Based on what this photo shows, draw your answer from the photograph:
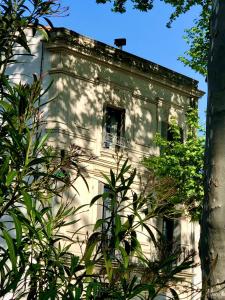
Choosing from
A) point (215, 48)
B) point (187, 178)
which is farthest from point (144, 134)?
point (215, 48)

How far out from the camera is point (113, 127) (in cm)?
1908

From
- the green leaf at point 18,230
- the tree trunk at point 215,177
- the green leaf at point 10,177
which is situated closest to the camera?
the green leaf at point 18,230

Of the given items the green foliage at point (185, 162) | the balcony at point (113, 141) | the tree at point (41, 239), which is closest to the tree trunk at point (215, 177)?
the tree at point (41, 239)

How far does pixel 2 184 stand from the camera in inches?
135

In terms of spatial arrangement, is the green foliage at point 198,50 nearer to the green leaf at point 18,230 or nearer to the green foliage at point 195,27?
the green foliage at point 195,27

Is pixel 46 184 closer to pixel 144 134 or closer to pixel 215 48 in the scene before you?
pixel 215 48

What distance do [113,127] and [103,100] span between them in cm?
106

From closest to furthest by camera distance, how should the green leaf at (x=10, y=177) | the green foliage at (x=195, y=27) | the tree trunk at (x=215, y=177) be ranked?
1. the green leaf at (x=10, y=177)
2. the tree trunk at (x=215, y=177)
3. the green foliage at (x=195, y=27)

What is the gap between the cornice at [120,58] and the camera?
1747 cm

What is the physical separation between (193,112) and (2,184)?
594 inches

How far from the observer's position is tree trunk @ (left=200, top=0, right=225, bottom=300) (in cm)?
442

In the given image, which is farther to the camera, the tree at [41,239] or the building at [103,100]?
the building at [103,100]

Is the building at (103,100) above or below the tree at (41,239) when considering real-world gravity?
above

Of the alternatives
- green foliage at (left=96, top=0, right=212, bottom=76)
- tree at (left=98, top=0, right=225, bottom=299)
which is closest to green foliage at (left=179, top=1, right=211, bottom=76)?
green foliage at (left=96, top=0, right=212, bottom=76)
